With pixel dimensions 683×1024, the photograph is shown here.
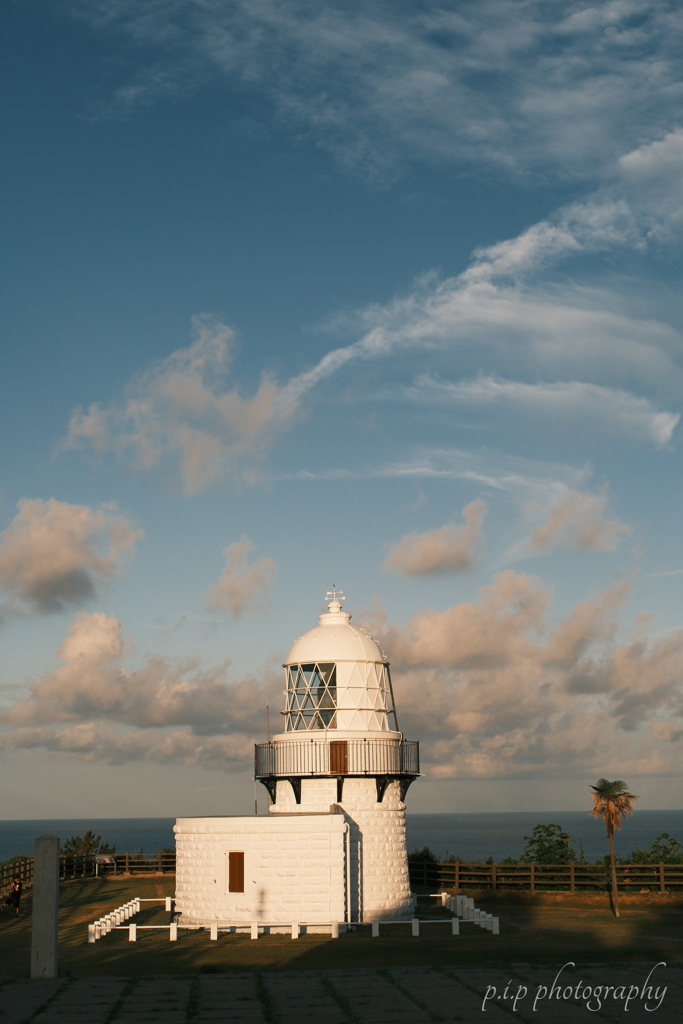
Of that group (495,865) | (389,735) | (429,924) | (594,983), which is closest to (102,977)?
(594,983)

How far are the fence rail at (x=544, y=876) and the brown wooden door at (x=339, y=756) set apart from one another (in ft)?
27.3

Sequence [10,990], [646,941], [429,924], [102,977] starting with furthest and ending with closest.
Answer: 1. [429,924]
2. [646,941]
3. [102,977]
4. [10,990]

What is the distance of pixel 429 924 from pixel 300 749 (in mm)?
6154

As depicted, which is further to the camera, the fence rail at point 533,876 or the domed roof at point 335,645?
the fence rail at point 533,876

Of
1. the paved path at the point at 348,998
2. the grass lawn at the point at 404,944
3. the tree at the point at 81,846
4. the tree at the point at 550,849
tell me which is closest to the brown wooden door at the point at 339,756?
the grass lawn at the point at 404,944

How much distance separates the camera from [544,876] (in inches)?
1261

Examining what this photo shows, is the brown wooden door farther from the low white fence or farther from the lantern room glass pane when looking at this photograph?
the low white fence

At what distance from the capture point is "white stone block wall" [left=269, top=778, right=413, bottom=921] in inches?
1066

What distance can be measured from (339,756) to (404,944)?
7.14 meters

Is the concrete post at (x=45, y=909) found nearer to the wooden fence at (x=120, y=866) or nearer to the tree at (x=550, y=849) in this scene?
the wooden fence at (x=120, y=866)

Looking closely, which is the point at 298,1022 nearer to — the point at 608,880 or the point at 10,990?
the point at 10,990

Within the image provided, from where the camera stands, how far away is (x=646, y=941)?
21.5 meters

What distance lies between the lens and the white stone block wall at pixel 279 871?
2491 centimetres

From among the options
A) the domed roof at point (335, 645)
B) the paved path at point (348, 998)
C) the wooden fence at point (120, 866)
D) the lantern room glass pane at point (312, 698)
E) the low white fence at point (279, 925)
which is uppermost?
the domed roof at point (335, 645)
